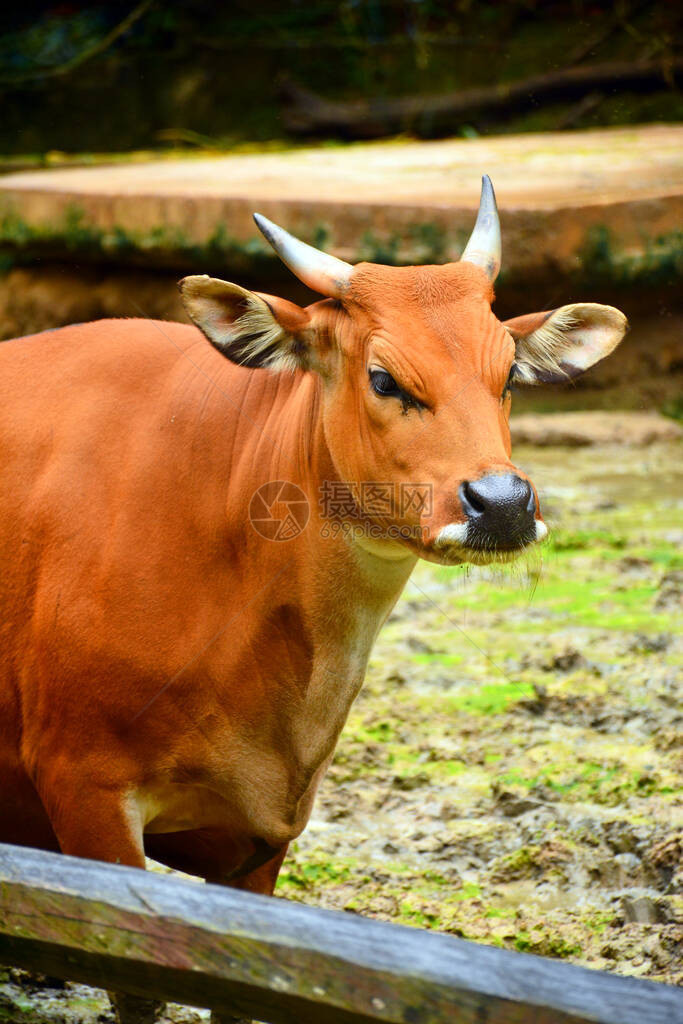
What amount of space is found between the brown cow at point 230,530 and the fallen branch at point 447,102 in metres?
10.2

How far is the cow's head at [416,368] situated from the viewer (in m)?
2.65

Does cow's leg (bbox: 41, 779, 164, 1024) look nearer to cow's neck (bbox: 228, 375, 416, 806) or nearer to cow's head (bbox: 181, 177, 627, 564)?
cow's neck (bbox: 228, 375, 416, 806)

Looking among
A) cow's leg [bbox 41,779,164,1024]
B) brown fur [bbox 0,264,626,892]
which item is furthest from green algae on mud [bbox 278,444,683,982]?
cow's leg [bbox 41,779,164,1024]

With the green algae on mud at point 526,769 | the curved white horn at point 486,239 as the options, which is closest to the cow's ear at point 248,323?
the curved white horn at point 486,239

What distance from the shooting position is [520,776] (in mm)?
4281

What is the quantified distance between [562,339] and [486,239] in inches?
12.9

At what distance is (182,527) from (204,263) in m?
5.51

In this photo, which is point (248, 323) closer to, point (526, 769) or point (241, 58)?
point (526, 769)

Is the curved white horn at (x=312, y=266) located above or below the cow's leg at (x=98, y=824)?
above

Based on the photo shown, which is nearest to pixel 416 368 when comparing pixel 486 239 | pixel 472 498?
pixel 472 498

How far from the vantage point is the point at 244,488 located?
3043 mm

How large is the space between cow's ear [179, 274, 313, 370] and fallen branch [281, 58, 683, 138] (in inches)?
408

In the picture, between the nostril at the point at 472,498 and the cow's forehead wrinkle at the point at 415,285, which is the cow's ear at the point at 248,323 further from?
the nostril at the point at 472,498

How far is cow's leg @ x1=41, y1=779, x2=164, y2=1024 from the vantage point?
2.85 metres
